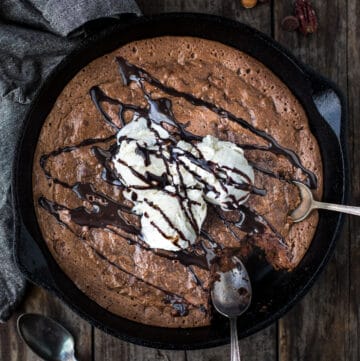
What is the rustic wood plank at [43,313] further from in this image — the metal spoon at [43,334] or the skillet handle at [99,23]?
the skillet handle at [99,23]

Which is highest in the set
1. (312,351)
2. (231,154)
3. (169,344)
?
(231,154)

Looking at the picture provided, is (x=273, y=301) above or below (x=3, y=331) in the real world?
above

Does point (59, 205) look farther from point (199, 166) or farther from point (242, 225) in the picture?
point (242, 225)

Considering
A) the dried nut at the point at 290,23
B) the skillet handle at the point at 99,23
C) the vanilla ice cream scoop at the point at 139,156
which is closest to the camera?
the vanilla ice cream scoop at the point at 139,156

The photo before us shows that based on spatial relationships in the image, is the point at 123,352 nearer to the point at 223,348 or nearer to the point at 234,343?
the point at 223,348

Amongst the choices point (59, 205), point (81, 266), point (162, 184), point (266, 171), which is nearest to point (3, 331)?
point (81, 266)

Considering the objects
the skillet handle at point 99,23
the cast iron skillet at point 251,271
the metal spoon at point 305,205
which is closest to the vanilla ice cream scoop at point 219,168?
the metal spoon at point 305,205

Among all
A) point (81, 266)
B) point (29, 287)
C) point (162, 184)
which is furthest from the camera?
point (29, 287)

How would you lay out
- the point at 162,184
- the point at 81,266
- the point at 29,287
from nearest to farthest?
the point at 162,184, the point at 81,266, the point at 29,287
